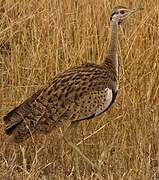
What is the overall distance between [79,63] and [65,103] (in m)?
0.74

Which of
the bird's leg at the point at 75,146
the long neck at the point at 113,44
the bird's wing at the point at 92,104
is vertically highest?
the long neck at the point at 113,44

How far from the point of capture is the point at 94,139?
4.27 metres

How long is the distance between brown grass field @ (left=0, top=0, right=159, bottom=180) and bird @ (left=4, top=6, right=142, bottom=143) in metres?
0.14

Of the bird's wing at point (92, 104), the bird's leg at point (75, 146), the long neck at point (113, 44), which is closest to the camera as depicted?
the bird's leg at point (75, 146)

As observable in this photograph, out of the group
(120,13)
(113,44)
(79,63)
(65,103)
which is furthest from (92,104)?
(79,63)

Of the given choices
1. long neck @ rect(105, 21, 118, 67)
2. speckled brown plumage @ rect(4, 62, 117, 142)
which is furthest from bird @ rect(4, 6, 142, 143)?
long neck @ rect(105, 21, 118, 67)

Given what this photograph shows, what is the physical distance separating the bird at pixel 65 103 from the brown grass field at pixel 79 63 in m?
0.14

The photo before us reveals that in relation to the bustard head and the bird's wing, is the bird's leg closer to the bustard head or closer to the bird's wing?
the bird's wing

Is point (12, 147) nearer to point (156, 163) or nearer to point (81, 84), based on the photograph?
point (81, 84)

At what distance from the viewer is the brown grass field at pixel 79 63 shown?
3938 millimetres

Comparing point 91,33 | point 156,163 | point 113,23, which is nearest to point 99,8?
point 91,33

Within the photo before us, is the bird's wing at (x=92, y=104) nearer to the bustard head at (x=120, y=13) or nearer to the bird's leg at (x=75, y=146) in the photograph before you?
the bird's leg at (x=75, y=146)

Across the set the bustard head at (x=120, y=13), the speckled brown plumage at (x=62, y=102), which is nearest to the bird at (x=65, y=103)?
the speckled brown plumage at (x=62, y=102)

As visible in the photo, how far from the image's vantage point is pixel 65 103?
3975 millimetres
